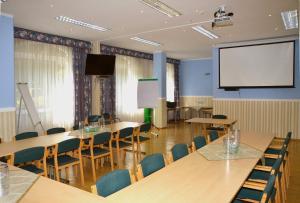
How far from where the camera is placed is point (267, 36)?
24.6 ft

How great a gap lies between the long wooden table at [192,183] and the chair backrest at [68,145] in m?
1.82

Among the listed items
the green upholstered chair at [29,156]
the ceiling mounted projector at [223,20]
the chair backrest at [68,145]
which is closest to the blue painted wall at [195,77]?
the ceiling mounted projector at [223,20]

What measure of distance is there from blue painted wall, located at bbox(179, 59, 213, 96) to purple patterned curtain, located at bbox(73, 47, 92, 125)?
6239 millimetres

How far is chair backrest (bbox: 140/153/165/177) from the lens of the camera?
257 centimetres

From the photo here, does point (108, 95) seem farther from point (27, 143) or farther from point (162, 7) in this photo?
point (27, 143)

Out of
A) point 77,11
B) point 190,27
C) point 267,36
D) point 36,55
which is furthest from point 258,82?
point 36,55

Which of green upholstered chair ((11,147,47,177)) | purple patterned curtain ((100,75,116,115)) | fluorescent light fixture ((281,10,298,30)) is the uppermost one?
fluorescent light fixture ((281,10,298,30))

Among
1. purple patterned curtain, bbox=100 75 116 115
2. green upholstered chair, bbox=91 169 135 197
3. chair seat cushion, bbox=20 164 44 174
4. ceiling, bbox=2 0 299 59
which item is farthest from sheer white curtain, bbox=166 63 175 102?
green upholstered chair, bbox=91 169 135 197

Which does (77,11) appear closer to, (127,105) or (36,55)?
(36,55)

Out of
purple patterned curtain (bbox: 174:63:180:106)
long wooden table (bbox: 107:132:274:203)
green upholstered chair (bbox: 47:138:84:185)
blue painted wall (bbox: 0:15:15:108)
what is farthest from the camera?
purple patterned curtain (bbox: 174:63:180:106)

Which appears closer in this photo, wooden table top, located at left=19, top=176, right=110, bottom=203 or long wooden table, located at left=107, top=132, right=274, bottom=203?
wooden table top, located at left=19, top=176, right=110, bottom=203

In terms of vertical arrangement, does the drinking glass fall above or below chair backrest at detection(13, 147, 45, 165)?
above

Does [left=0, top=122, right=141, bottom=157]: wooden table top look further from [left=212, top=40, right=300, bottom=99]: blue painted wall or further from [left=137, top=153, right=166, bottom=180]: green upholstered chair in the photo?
[left=212, top=40, right=300, bottom=99]: blue painted wall

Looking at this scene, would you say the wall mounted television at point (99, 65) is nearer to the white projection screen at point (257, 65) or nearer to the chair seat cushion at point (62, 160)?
the chair seat cushion at point (62, 160)
